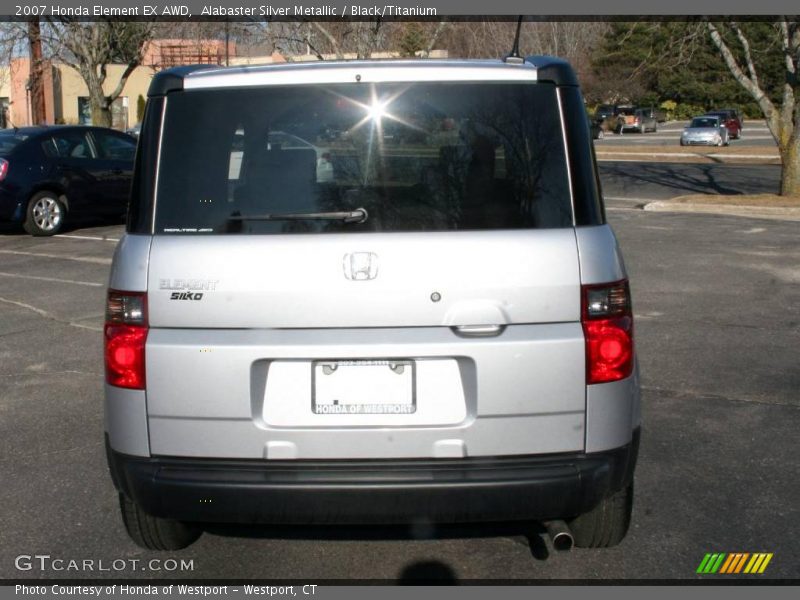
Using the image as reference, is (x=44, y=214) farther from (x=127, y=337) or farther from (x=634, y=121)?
(x=634, y=121)

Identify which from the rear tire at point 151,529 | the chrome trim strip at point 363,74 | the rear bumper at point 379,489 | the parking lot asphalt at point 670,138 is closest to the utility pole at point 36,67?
the parking lot asphalt at point 670,138

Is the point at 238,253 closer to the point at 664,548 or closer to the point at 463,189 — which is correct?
the point at 463,189

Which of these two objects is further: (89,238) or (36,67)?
(36,67)

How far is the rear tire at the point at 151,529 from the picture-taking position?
158 inches

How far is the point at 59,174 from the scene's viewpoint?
15430mm

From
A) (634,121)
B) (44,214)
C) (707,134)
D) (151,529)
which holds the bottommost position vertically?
(634,121)

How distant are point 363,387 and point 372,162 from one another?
2.55 feet

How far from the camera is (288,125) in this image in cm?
367

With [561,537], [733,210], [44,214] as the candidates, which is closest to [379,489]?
[561,537]

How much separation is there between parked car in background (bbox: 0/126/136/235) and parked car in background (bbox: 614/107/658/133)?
54230mm

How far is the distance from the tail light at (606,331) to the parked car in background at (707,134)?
50.9 metres

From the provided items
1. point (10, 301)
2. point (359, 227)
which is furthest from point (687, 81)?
point (359, 227)

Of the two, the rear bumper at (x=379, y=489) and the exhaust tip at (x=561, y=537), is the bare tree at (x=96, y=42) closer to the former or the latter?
the rear bumper at (x=379, y=489)

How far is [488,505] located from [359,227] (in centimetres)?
103
